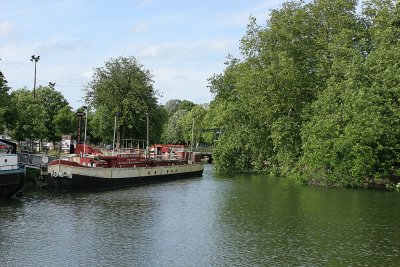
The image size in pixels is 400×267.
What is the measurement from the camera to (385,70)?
51.1 m

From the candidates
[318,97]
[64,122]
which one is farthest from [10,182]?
[64,122]

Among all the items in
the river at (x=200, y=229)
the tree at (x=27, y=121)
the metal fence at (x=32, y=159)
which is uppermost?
the tree at (x=27, y=121)

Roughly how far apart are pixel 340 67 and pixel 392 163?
12.7 meters

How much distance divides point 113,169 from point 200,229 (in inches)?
902

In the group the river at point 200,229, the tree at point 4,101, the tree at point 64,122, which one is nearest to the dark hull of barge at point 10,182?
the river at point 200,229

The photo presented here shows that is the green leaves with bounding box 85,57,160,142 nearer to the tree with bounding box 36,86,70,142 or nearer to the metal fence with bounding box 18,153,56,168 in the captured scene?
the tree with bounding box 36,86,70,142

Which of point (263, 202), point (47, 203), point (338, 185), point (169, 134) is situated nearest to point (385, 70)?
point (338, 185)

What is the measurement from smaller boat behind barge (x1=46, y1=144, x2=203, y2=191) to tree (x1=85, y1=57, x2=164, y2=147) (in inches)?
→ 403

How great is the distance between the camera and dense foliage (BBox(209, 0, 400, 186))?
5044cm

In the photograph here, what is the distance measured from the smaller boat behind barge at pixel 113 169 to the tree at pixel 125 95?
10.2 metres

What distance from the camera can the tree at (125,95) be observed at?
79875mm

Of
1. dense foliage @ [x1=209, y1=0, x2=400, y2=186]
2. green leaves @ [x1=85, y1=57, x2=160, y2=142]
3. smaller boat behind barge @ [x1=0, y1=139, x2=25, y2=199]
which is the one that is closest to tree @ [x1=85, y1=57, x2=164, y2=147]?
green leaves @ [x1=85, y1=57, x2=160, y2=142]

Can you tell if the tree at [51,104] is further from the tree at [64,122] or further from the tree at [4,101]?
the tree at [4,101]

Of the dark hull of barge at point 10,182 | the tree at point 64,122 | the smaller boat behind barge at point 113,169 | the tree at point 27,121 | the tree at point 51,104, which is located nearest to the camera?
the dark hull of barge at point 10,182
